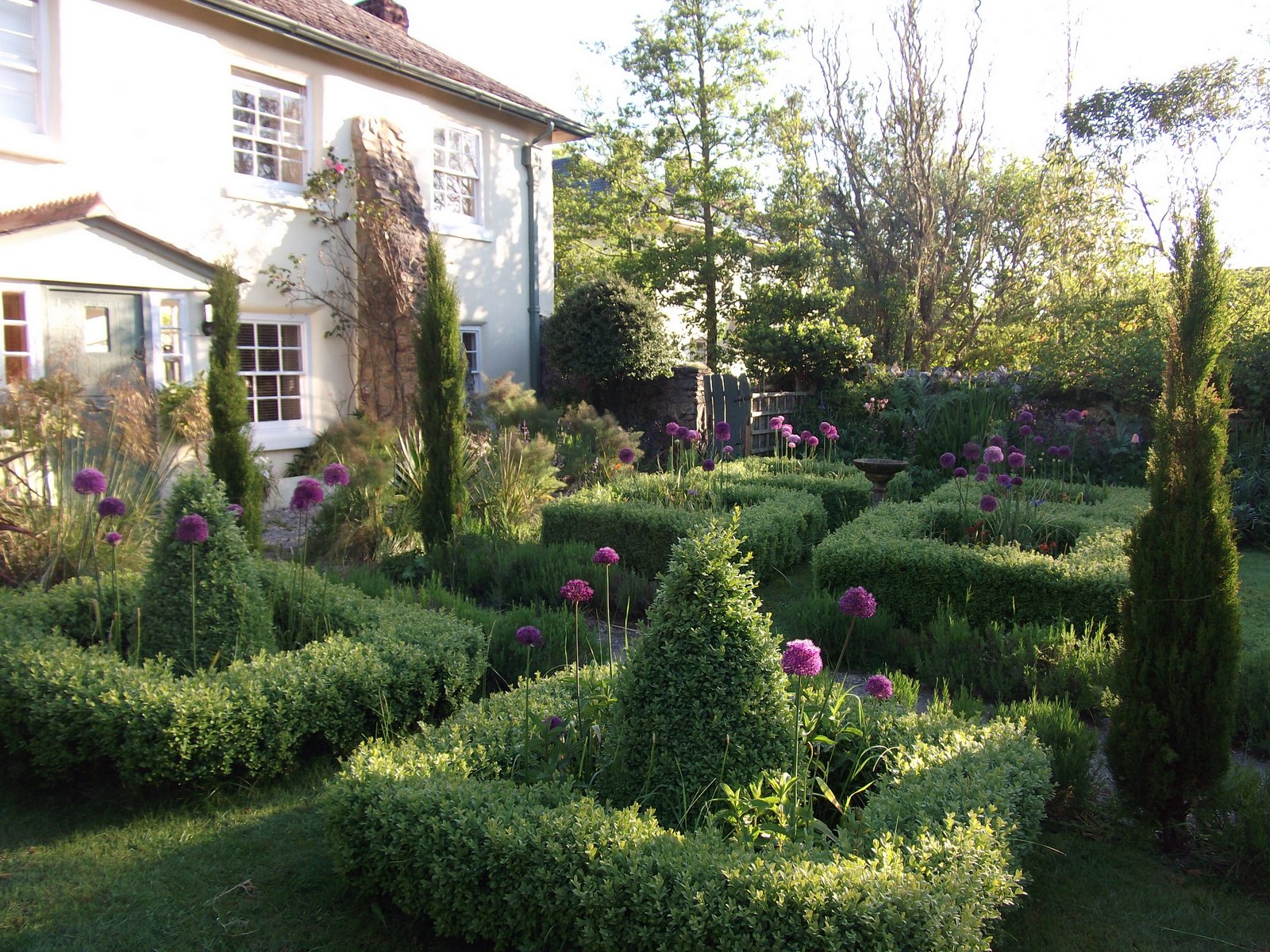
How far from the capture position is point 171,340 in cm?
977

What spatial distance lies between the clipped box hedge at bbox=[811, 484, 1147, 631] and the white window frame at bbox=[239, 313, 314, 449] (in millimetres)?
7145

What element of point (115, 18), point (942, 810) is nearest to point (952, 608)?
point (942, 810)

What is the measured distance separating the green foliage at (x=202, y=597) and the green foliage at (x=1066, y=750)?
3460 mm

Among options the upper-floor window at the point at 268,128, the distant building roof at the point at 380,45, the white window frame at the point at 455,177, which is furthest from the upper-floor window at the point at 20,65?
the white window frame at the point at 455,177

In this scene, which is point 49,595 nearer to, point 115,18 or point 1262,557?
point 115,18

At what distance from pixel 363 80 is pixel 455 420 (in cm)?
688

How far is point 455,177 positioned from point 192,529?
10.7 meters

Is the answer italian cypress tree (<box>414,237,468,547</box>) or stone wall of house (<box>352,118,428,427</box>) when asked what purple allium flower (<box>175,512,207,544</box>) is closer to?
italian cypress tree (<box>414,237,468,547</box>)

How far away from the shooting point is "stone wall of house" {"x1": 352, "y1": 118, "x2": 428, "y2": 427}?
38.0 feet

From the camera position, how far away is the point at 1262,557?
8.79m

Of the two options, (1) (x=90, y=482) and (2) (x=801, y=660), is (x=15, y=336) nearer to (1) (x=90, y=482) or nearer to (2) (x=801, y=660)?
(1) (x=90, y=482)

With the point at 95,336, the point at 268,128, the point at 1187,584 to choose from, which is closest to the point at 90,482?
the point at 1187,584

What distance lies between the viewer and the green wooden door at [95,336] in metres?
8.62

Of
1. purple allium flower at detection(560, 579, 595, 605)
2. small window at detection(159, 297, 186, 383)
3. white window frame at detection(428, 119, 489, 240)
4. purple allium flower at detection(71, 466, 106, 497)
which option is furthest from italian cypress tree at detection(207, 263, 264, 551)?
white window frame at detection(428, 119, 489, 240)
